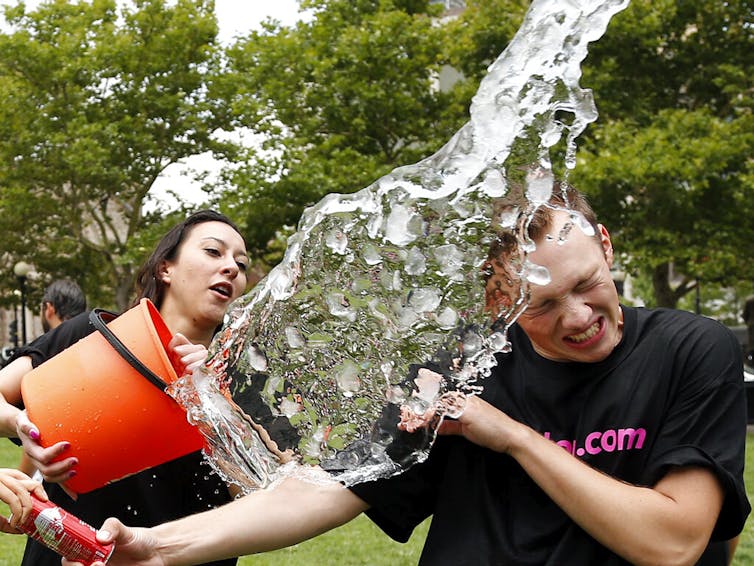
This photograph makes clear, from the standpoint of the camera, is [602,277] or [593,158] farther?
[593,158]

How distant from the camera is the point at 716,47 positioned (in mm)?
17625

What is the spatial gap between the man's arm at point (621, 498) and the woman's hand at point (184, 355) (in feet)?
2.52

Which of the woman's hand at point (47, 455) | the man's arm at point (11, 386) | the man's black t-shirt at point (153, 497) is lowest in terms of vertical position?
the man's black t-shirt at point (153, 497)

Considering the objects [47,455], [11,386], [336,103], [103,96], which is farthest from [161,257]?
[103,96]

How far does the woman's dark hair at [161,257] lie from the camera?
331 centimetres

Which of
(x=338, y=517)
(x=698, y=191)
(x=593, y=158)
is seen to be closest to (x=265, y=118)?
(x=593, y=158)

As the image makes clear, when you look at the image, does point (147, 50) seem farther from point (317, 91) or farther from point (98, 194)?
point (317, 91)

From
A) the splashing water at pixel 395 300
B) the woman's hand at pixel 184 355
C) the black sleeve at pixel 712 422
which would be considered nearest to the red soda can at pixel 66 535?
the splashing water at pixel 395 300

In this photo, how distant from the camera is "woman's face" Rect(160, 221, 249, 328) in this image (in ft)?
10.3

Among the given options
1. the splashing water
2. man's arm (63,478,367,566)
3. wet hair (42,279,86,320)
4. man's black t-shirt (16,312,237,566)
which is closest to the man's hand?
man's arm (63,478,367,566)

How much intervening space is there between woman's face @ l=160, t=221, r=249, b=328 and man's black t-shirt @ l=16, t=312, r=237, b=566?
48 cm

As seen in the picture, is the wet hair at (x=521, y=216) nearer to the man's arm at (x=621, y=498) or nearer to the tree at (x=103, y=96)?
the man's arm at (x=621, y=498)

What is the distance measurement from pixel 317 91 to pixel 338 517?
17203mm

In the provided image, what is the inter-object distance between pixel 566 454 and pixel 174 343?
124 centimetres
